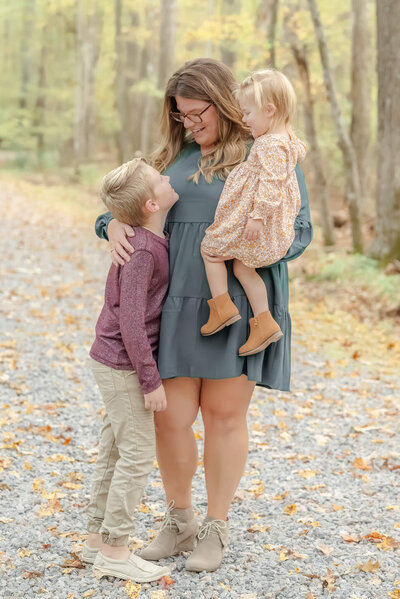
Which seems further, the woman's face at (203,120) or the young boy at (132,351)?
the woman's face at (203,120)

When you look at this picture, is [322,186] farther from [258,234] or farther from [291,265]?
[258,234]

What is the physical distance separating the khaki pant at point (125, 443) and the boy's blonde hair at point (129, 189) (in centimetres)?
67

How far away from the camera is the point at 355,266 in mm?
10523

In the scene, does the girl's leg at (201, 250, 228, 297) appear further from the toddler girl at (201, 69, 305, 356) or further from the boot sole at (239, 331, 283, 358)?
the boot sole at (239, 331, 283, 358)

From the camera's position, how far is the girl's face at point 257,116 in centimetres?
288

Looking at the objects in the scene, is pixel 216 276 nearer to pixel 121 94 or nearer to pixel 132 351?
pixel 132 351

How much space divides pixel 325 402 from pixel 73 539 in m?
3.19

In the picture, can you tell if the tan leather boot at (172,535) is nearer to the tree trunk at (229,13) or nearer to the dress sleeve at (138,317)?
the dress sleeve at (138,317)

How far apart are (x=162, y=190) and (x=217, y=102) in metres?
0.46

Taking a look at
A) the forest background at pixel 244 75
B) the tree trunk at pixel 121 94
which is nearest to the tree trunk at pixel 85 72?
the forest background at pixel 244 75

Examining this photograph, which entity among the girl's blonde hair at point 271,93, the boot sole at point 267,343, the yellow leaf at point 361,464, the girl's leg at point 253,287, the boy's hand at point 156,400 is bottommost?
the yellow leaf at point 361,464

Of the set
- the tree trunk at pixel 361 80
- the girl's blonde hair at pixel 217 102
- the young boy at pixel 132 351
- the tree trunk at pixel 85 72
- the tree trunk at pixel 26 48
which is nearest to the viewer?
the young boy at pixel 132 351


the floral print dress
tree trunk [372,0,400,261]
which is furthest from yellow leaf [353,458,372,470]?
tree trunk [372,0,400,261]

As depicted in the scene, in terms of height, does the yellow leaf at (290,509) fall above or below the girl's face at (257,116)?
below
